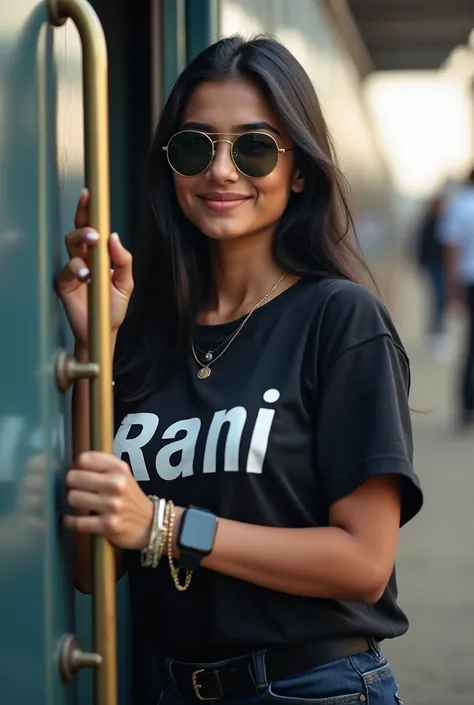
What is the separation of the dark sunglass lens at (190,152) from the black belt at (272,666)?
2.68 feet

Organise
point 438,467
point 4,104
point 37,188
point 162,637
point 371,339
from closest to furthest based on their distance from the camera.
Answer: point 4,104 → point 37,188 → point 371,339 → point 162,637 → point 438,467

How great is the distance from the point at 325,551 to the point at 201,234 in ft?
2.48

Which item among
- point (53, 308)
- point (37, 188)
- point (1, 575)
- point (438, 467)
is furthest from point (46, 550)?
point (438, 467)

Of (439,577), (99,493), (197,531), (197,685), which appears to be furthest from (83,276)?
(439,577)

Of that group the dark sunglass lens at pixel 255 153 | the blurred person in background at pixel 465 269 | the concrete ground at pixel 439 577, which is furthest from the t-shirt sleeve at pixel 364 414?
the blurred person in background at pixel 465 269

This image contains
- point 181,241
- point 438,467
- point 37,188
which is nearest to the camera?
point 37,188

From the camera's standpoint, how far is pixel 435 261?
15.9m

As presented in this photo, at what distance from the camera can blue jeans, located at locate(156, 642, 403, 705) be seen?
2.08m

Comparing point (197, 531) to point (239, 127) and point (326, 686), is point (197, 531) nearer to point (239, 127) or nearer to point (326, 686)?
point (326, 686)

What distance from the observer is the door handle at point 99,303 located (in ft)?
5.84

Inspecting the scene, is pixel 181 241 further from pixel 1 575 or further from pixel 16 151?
pixel 1 575

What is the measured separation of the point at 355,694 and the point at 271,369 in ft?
1.76

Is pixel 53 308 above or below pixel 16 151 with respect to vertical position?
below

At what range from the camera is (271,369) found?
83.7 inches
